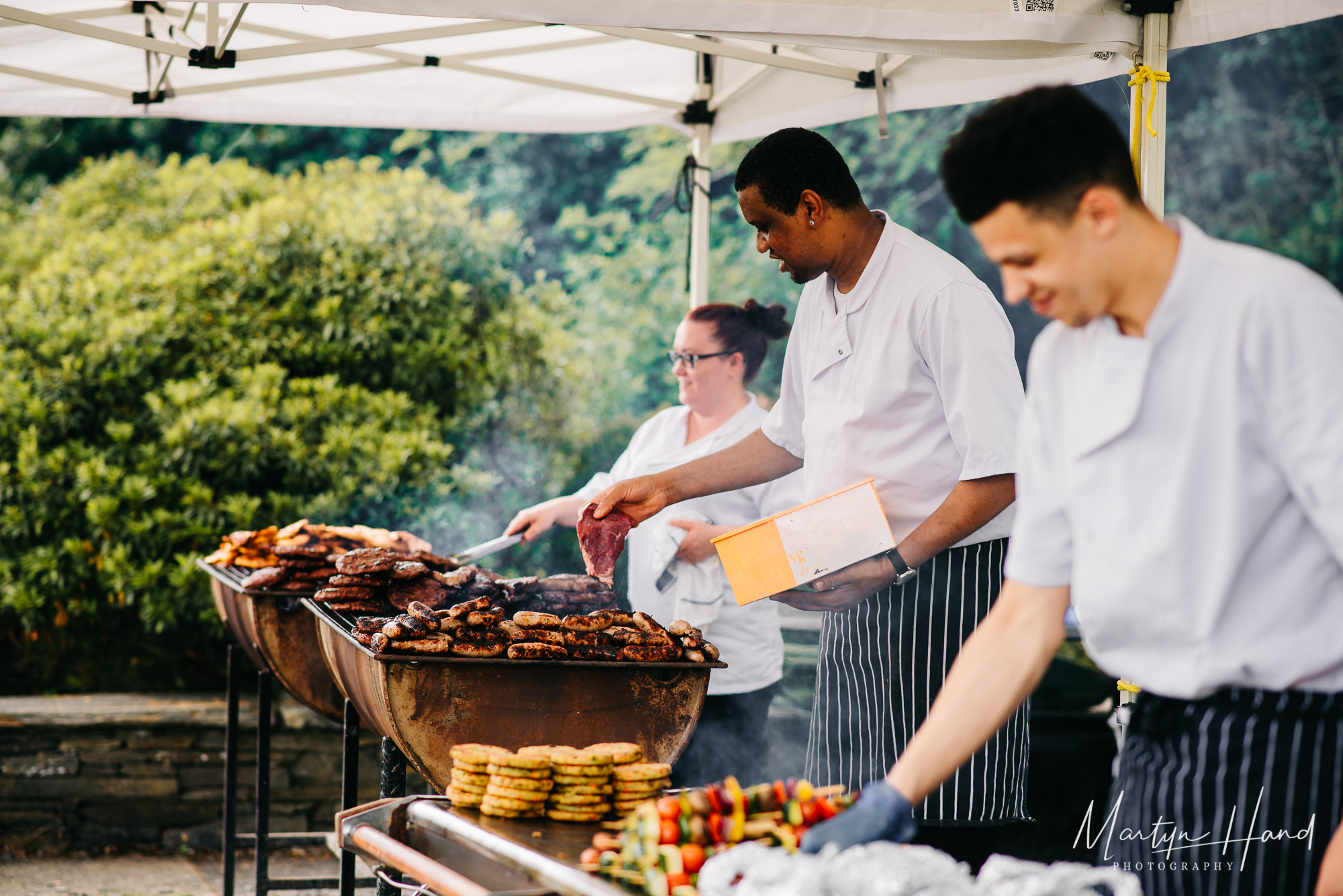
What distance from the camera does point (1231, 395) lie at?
1.47 metres

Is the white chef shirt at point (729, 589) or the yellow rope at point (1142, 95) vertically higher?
the yellow rope at point (1142, 95)

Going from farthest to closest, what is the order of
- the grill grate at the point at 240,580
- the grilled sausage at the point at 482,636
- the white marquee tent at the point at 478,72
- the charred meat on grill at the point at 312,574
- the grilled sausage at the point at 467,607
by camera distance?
the charred meat on grill at the point at 312,574 < the grill grate at the point at 240,580 < the white marquee tent at the point at 478,72 < the grilled sausage at the point at 467,607 < the grilled sausage at the point at 482,636

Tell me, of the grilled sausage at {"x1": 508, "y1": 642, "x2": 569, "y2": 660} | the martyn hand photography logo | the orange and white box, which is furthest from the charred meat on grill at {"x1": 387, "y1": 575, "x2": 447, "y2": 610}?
the martyn hand photography logo

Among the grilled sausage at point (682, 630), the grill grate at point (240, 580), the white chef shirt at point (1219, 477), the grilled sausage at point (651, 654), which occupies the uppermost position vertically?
the white chef shirt at point (1219, 477)

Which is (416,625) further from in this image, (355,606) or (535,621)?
(355,606)

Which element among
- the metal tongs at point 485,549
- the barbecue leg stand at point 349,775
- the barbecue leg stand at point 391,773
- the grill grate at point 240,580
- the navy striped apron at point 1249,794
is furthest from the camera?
the metal tongs at point 485,549

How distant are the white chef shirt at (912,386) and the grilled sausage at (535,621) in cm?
75

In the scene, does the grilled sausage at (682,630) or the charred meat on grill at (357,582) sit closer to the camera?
the grilled sausage at (682,630)

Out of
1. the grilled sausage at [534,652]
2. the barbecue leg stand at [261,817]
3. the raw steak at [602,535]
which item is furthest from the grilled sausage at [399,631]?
the barbecue leg stand at [261,817]

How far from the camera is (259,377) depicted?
6.11 m

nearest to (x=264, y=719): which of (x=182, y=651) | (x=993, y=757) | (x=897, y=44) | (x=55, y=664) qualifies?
(x=182, y=651)

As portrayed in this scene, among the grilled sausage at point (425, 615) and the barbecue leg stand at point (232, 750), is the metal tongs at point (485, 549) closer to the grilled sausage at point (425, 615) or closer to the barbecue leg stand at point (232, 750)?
the barbecue leg stand at point (232, 750)

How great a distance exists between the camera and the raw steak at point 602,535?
319cm

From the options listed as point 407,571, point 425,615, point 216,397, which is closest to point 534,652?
point 425,615
